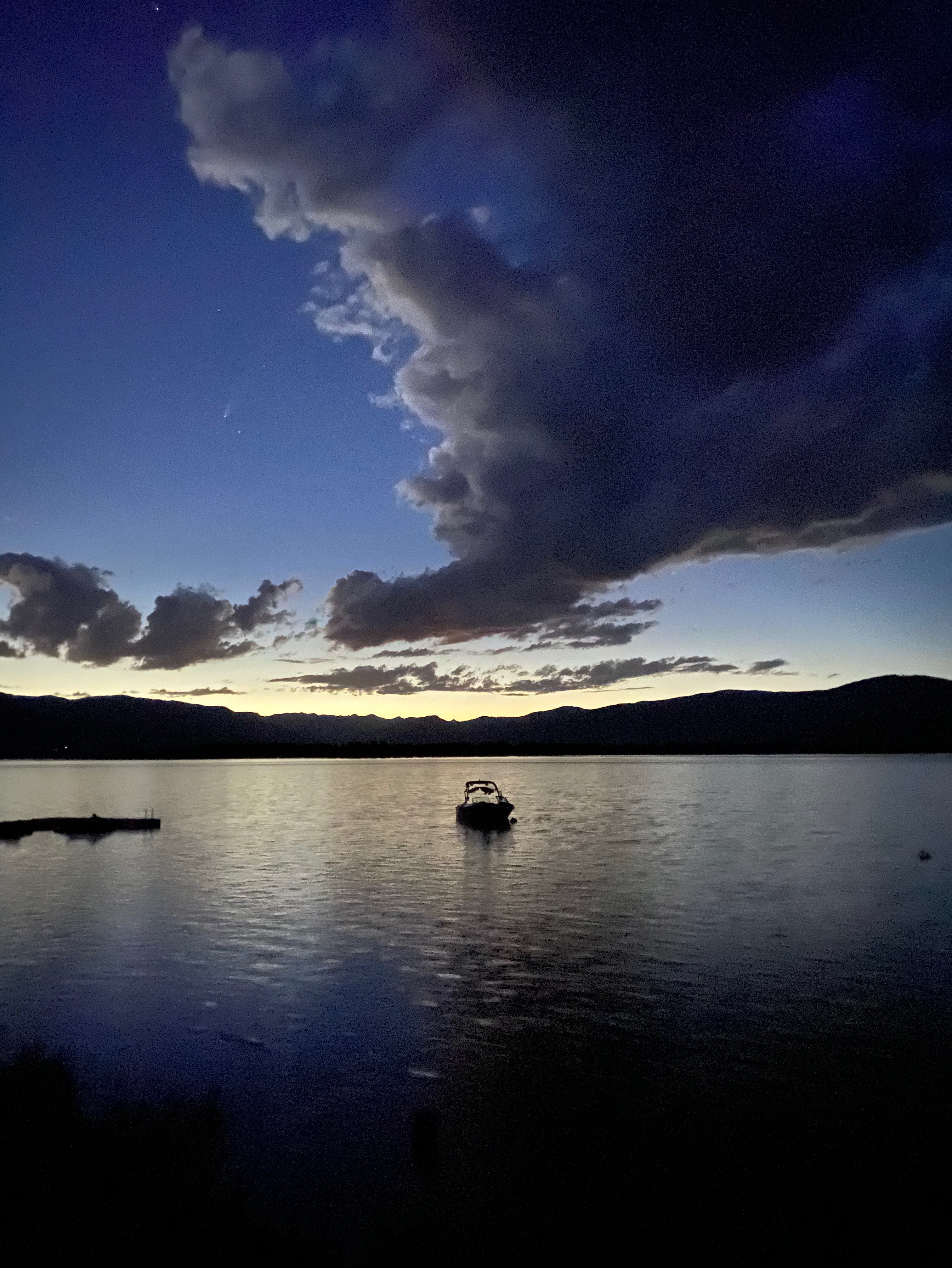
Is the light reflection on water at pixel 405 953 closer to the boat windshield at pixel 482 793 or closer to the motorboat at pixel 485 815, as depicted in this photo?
the motorboat at pixel 485 815

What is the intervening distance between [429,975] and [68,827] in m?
71.7

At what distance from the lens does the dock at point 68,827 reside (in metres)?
88.3

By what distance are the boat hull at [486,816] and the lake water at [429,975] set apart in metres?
17.9

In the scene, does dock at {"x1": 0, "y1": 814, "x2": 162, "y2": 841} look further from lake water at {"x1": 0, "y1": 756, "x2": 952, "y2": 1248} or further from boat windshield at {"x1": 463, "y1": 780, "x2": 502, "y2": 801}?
boat windshield at {"x1": 463, "y1": 780, "x2": 502, "y2": 801}

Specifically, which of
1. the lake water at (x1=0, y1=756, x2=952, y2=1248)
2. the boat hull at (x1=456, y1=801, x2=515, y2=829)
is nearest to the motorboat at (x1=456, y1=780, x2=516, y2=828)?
the boat hull at (x1=456, y1=801, x2=515, y2=829)

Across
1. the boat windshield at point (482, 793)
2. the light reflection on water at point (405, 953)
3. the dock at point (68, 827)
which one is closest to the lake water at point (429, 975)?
the light reflection on water at point (405, 953)

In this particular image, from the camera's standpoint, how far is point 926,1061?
23953mm

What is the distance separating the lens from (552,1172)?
17.7 meters

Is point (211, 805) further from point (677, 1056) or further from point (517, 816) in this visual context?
point (677, 1056)

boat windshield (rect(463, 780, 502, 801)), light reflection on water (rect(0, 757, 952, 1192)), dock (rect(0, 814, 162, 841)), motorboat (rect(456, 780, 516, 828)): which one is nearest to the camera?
light reflection on water (rect(0, 757, 952, 1192))

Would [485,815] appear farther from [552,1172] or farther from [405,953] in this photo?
[552,1172]

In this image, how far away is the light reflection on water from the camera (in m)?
24.6

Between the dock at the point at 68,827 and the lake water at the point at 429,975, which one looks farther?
the dock at the point at 68,827

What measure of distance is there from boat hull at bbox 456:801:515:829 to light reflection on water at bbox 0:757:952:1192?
9.23m
